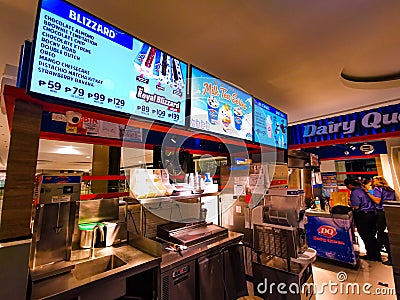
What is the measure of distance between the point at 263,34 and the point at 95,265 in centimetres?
273

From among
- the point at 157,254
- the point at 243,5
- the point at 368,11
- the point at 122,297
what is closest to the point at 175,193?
the point at 157,254

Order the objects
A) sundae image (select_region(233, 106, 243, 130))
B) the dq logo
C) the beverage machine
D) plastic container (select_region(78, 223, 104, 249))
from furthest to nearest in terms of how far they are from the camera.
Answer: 1. the dq logo
2. sundae image (select_region(233, 106, 243, 130))
3. plastic container (select_region(78, 223, 104, 249))
4. the beverage machine

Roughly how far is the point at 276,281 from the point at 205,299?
93 centimetres

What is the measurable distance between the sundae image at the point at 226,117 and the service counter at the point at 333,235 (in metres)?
3.65

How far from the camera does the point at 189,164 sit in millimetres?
2939

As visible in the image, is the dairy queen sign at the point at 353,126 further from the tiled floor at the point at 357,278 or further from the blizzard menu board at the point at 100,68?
the blizzard menu board at the point at 100,68

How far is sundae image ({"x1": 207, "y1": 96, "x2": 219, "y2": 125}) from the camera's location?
6.67 ft

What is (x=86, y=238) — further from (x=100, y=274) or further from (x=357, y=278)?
(x=357, y=278)

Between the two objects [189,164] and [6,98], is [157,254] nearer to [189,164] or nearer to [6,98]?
[189,164]

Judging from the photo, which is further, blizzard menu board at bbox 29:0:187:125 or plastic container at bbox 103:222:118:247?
plastic container at bbox 103:222:118:247

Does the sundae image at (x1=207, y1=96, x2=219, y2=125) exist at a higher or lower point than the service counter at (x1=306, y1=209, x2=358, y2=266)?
higher

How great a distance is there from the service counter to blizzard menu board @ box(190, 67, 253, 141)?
10.8 feet

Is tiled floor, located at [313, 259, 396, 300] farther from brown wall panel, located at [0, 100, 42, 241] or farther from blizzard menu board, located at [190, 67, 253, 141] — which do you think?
brown wall panel, located at [0, 100, 42, 241]

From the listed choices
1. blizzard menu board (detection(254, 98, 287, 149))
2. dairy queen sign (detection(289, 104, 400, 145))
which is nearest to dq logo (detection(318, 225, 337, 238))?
dairy queen sign (detection(289, 104, 400, 145))
